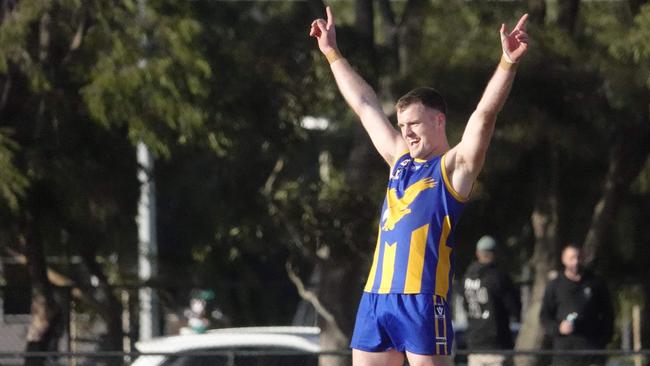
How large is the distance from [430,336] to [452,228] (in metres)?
0.44

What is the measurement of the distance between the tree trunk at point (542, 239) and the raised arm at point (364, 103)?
7.33 m

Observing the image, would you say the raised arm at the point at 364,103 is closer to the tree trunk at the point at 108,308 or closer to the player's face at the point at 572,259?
the player's face at the point at 572,259

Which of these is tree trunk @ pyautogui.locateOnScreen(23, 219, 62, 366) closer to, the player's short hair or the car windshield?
the car windshield

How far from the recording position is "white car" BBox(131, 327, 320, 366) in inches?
368

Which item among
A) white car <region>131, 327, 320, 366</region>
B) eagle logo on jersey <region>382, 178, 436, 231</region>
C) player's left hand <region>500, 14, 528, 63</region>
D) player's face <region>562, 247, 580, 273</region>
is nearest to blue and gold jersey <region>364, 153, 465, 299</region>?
eagle logo on jersey <region>382, 178, 436, 231</region>

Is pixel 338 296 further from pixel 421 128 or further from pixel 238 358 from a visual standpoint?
pixel 421 128

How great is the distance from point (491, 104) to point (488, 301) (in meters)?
5.94

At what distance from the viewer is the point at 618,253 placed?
47.3ft

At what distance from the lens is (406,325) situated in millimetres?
5234

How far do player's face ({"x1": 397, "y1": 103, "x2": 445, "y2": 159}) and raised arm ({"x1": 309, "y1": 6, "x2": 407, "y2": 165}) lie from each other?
0.15 metres

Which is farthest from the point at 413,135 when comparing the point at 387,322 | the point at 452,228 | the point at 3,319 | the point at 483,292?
the point at 3,319

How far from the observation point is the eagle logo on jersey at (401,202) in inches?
209

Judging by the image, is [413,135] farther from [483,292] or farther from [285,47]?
[285,47]

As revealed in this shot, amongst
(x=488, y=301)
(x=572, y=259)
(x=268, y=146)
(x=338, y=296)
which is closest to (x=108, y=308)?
(x=338, y=296)
